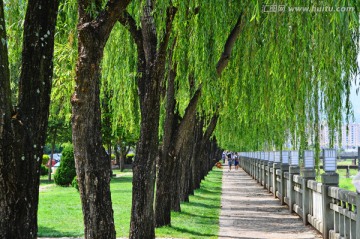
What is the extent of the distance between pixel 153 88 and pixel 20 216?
4.98m

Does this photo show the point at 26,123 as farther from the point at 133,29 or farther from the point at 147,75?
the point at 133,29

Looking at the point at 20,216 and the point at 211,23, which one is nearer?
the point at 20,216

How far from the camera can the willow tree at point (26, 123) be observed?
17.1 ft

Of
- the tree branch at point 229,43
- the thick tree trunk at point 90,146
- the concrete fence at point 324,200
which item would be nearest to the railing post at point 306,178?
the concrete fence at point 324,200

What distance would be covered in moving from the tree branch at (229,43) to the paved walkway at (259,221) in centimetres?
372

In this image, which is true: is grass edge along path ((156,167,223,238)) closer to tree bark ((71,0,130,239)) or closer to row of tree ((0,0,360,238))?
row of tree ((0,0,360,238))

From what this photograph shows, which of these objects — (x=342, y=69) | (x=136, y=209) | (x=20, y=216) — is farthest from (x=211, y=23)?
(x=20, y=216)

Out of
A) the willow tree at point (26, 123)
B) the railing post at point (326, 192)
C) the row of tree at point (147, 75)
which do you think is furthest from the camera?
the railing post at point (326, 192)

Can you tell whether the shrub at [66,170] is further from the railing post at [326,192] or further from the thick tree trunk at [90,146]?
the thick tree trunk at [90,146]

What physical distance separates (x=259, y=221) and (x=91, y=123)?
966cm

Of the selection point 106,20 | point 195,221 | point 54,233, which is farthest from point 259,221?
point 106,20

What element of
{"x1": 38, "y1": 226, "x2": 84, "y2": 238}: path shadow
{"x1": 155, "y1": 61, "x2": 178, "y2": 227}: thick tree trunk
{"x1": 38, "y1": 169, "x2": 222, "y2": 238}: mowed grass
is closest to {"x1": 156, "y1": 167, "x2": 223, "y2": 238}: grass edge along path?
{"x1": 38, "y1": 169, "x2": 222, "y2": 238}: mowed grass

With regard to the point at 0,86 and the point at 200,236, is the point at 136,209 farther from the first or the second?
the point at 0,86

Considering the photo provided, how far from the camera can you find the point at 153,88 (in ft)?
32.5
